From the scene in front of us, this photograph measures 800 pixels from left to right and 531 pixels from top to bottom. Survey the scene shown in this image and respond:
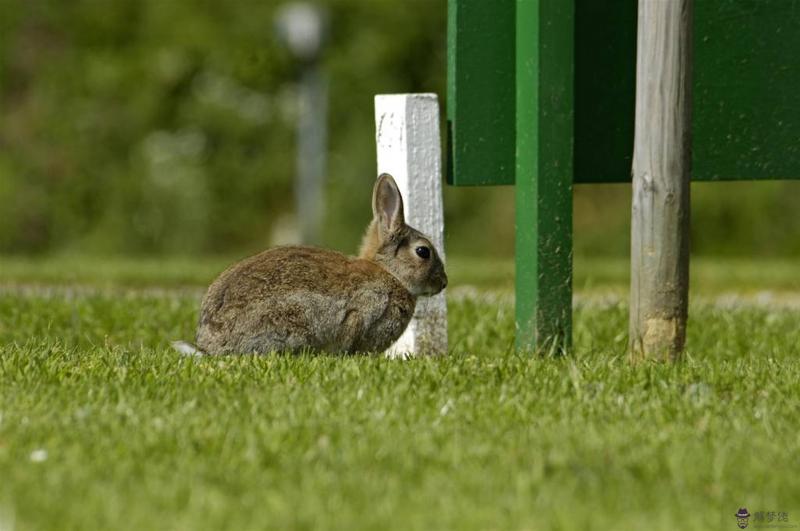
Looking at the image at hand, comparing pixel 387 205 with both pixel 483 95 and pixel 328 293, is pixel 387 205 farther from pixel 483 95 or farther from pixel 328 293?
pixel 483 95

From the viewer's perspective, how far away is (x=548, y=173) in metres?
7.81

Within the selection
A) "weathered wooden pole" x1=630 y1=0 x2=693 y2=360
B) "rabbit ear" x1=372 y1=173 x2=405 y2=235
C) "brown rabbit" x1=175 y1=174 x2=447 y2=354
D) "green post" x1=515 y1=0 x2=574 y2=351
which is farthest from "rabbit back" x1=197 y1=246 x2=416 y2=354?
"weathered wooden pole" x1=630 y1=0 x2=693 y2=360

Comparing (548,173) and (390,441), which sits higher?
(548,173)

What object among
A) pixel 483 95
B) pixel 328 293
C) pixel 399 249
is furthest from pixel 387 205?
pixel 483 95

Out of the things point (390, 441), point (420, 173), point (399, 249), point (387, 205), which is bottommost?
point (390, 441)

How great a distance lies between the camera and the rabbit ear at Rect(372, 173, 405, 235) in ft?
25.5

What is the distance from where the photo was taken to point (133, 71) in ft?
74.5

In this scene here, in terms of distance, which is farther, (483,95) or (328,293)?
(483,95)

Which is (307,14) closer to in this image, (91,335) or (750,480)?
(91,335)

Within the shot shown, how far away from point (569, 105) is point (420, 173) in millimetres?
970

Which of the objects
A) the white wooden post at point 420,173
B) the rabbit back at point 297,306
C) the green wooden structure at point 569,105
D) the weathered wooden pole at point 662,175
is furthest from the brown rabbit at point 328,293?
the weathered wooden pole at point 662,175

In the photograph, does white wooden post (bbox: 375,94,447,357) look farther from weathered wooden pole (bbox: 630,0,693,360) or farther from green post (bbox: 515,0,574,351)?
weathered wooden pole (bbox: 630,0,693,360)

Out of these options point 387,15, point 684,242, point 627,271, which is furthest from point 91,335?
point 387,15

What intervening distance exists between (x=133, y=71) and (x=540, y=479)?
1897 centimetres
